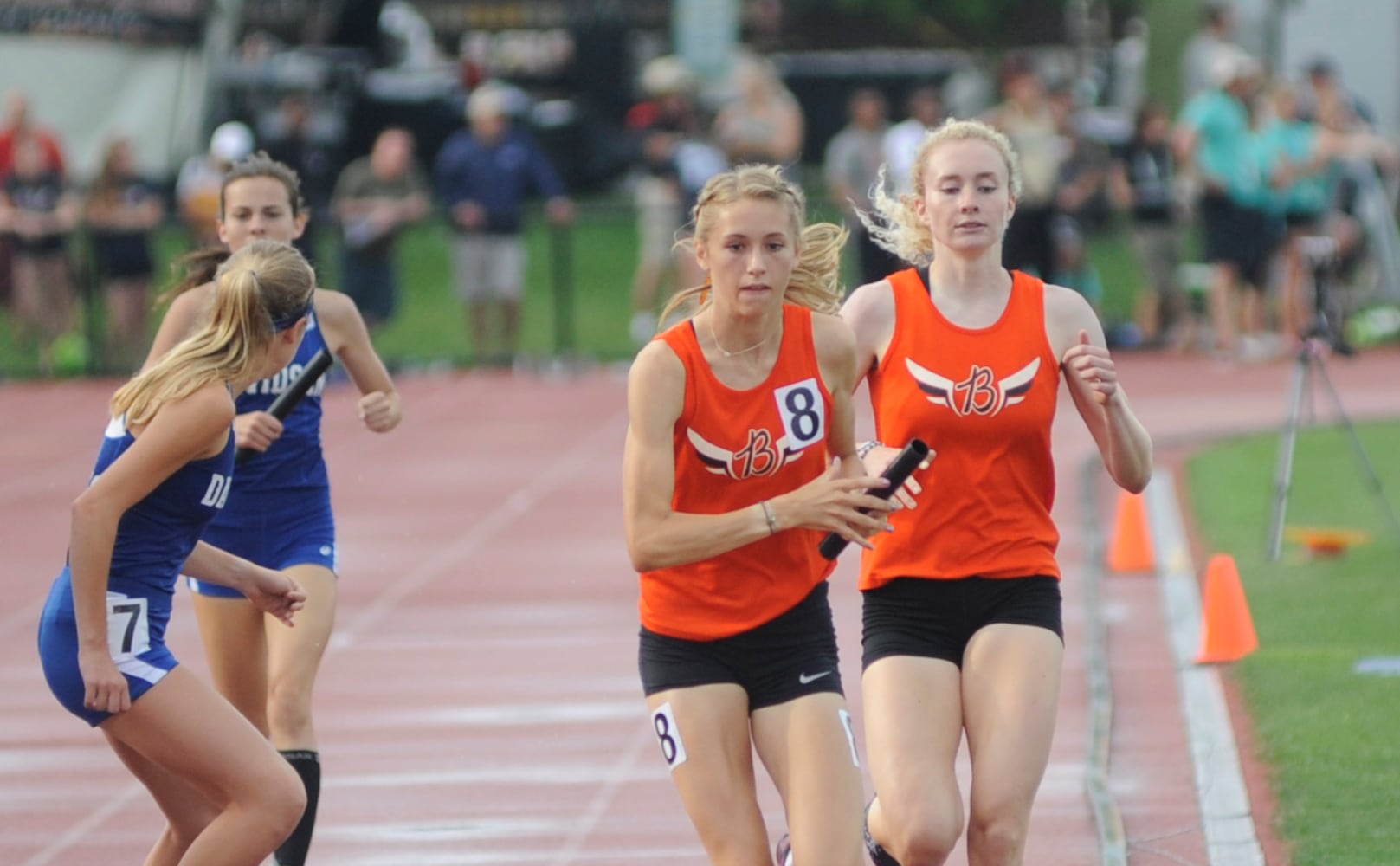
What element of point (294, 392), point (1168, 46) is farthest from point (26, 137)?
point (1168, 46)

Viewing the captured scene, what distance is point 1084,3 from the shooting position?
35.0 m

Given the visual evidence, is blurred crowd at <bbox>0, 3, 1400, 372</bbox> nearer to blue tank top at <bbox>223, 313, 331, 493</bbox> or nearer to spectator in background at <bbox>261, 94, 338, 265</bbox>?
spectator in background at <bbox>261, 94, 338, 265</bbox>

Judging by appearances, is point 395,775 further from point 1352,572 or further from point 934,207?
point 1352,572

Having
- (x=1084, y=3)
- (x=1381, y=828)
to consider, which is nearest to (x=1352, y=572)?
(x=1381, y=828)

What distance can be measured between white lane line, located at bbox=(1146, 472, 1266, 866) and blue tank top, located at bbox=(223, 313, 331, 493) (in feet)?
9.54

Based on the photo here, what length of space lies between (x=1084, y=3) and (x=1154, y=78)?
91.8 inches

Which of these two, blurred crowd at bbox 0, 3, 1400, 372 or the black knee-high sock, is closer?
the black knee-high sock

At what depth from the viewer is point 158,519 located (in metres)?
5.44

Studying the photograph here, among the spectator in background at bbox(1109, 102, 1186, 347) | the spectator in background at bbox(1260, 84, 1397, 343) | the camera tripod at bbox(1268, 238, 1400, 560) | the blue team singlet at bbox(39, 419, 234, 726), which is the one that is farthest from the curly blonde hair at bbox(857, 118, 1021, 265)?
the spectator in background at bbox(1109, 102, 1186, 347)

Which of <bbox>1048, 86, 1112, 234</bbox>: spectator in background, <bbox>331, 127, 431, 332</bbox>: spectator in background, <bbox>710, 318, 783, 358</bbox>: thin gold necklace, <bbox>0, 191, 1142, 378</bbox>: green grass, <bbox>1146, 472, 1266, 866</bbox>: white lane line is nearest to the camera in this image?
<bbox>710, 318, 783, 358</bbox>: thin gold necklace

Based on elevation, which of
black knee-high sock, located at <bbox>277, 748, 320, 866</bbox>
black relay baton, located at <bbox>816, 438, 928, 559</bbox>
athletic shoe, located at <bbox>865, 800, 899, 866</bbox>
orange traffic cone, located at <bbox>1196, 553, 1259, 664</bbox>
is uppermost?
black relay baton, located at <bbox>816, 438, 928, 559</bbox>

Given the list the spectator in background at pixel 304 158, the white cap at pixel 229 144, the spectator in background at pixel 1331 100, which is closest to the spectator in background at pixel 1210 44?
the spectator in background at pixel 1331 100

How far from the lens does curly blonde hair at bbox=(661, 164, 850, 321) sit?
5.49 meters

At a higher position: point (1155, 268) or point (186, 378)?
point (186, 378)
